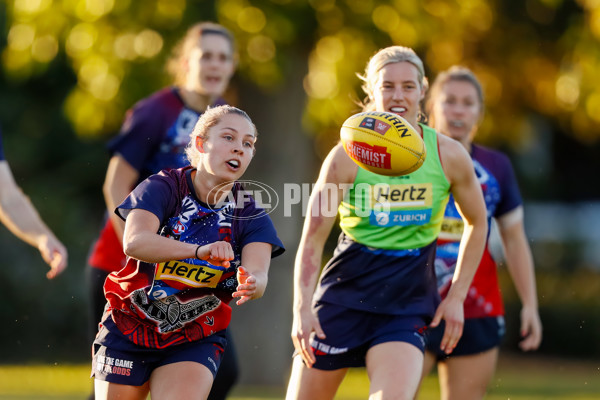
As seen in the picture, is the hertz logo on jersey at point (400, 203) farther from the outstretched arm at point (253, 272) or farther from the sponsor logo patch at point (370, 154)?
the outstretched arm at point (253, 272)

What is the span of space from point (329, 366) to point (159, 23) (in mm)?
6191

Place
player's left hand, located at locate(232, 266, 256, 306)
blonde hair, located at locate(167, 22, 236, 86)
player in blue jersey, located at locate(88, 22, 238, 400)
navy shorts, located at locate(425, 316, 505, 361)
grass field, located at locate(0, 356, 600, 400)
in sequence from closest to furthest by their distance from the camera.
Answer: player's left hand, located at locate(232, 266, 256, 306)
navy shorts, located at locate(425, 316, 505, 361)
player in blue jersey, located at locate(88, 22, 238, 400)
blonde hair, located at locate(167, 22, 236, 86)
grass field, located at locate(0, 356, 600, 400)

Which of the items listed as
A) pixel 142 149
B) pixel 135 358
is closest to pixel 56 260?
pixel 142 149

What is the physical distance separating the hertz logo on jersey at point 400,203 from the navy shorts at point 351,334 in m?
0.50

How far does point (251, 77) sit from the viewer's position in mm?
10945

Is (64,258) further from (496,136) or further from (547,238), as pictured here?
(547,238)

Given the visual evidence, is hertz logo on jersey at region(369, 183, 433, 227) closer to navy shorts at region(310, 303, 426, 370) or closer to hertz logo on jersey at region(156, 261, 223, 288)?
navy shorts at region(310, 303, 426, 370)

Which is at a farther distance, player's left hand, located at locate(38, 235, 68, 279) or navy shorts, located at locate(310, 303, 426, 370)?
player's left hand, located at locate(38, 235, 68, 279)

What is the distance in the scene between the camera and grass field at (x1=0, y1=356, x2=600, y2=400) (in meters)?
10.7

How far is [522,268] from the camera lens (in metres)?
6.60

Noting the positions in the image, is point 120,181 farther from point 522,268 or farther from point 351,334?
point 522,268

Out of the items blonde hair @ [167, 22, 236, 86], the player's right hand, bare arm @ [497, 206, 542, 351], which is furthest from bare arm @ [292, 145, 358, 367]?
blonde hair @ [167, 22, 236, 86]

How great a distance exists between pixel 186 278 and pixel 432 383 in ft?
31.0

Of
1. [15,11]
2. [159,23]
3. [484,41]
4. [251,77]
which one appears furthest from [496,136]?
[15,11]
